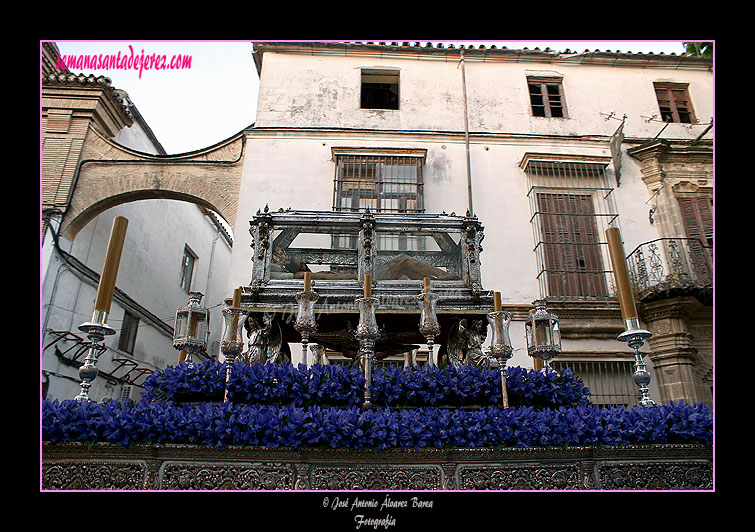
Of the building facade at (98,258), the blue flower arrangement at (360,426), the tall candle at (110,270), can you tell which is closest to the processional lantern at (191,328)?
the tall candle at (110,270)

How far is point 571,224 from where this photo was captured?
35.8ft

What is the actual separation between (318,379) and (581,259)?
833 cm

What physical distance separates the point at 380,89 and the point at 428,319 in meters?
10.3

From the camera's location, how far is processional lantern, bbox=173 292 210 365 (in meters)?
4.12

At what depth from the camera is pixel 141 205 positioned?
13000 mm

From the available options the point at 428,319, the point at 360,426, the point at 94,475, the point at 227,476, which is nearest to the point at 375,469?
the point at 360,426

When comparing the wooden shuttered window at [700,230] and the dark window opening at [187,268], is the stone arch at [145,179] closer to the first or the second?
the dark window opening at [187,268]

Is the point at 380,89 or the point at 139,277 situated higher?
the point at 380,89

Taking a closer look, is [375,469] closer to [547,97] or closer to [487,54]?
[547,97]

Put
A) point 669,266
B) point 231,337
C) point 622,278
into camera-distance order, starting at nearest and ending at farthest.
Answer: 1. point 231,337
2. point 622,278
3. point 669,266

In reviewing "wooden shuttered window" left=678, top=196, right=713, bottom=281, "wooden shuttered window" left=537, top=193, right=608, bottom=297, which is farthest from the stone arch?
"wooden shuttered window" left=678, top=196, right=713, bottom=281

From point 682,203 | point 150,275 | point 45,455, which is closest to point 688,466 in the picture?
point 45,455

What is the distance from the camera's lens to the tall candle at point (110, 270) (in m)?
3.83

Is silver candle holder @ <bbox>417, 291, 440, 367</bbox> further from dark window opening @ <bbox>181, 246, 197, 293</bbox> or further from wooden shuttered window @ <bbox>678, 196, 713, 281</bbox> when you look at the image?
dark window opening @ <bbox>181, 246, 197, 293</bbox>
